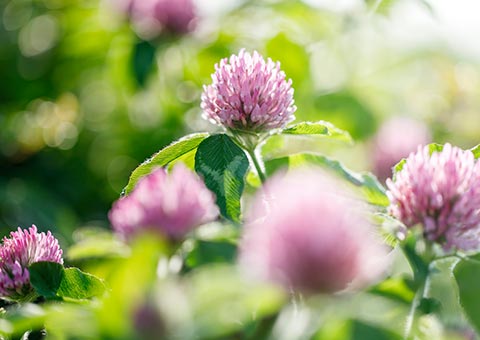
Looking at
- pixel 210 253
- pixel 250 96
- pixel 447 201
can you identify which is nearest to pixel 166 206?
pixel 210 253

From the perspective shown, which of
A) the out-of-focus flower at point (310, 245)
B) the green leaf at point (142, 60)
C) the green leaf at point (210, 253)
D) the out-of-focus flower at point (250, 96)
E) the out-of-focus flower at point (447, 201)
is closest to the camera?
the out-of-focus flower at point (310, 245)

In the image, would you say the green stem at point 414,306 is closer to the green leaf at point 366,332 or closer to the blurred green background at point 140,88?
the green leaf at point 366,332

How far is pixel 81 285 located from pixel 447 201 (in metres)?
0.44

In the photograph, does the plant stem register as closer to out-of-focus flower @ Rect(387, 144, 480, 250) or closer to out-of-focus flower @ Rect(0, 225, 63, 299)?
out-of-focus flower @ Rect(387, 144, 480, 250)

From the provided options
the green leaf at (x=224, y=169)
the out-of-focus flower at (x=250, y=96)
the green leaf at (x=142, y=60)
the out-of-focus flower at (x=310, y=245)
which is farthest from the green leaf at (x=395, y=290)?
the green leaf at (x=142, y=60)

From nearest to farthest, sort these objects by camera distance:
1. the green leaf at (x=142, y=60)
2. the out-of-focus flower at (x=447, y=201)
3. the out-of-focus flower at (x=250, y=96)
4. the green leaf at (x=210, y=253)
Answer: the green leaf at (x=210, y=253) → the out-of-focus flower at (x=447, y=201) → the out-of-focus flower at (x=250, y=96) → the green leaf at (x=142, y=60)

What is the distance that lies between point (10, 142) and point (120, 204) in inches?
114

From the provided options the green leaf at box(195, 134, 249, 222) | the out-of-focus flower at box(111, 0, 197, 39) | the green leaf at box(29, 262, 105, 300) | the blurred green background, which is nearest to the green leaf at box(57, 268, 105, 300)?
the green leaf at box(29, 262, 105, 300)

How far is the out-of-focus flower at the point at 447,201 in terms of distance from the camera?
0.95 m

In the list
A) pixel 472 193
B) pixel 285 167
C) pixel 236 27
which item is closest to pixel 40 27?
pixel 236 27

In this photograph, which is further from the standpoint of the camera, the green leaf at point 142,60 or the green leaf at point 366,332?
the green leaf at point 142,60

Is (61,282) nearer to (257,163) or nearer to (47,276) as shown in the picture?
(47,276)

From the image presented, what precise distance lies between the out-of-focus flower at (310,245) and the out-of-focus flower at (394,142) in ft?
6.77

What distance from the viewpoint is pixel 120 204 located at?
844 millimetres
